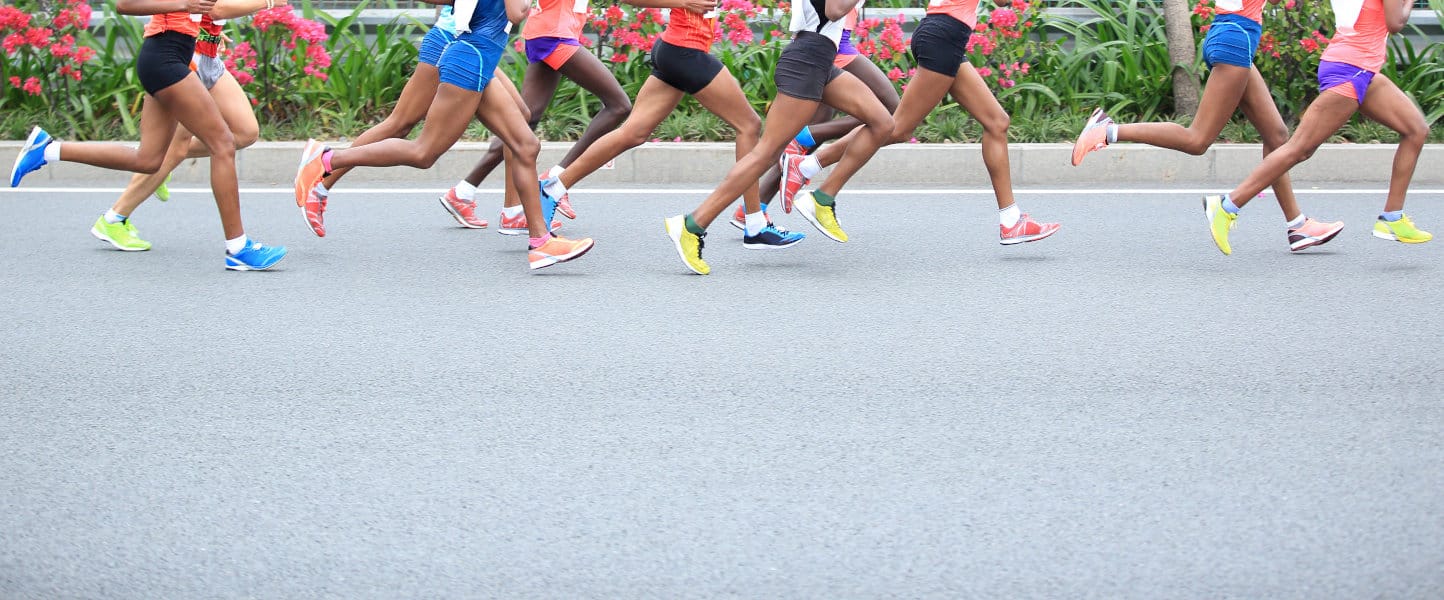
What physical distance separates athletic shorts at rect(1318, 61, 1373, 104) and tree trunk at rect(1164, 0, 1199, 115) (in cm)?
425

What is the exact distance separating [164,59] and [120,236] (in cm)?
133

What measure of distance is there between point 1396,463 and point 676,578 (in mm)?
2044

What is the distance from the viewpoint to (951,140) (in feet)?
36.1

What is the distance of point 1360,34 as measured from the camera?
282 inches

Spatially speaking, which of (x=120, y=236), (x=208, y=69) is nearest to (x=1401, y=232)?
(x=208, y=69)

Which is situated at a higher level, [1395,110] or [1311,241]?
[1395,110]

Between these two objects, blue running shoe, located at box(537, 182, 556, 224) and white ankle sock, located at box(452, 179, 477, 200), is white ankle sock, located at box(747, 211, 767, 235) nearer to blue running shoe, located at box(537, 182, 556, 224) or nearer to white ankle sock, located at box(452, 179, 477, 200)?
blue running shoe, located at box(537, 182, 556, 224)

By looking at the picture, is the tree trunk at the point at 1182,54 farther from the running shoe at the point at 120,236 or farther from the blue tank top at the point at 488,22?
the running shoe at the point at 120,236

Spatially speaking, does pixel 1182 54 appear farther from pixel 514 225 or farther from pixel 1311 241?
pixel 514 225

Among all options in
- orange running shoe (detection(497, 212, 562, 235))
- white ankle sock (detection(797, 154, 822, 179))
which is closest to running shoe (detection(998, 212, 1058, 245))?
white ankle sock (detection(797, 154, 822, 179))

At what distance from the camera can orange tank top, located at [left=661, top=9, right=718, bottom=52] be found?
23.7 feet

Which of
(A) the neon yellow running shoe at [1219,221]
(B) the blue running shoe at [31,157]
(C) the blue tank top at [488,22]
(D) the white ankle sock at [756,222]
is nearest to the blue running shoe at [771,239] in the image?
(D) the white ankle sock at [756,222]

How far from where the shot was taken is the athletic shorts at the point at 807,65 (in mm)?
7145

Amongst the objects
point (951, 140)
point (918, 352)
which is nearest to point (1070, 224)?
point (951, 140)
